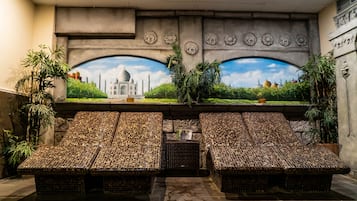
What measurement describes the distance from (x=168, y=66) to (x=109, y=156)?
2.27 m

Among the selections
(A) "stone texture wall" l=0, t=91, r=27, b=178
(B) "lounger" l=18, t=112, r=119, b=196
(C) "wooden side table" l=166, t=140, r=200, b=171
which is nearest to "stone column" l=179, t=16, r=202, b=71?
(C) "wooden side table" l=166, t=140, r=200, b=171

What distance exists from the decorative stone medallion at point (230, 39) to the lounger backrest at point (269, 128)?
1495 mm

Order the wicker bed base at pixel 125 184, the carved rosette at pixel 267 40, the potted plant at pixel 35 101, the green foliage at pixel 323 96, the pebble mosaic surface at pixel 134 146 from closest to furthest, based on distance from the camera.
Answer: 1. the pebble mosaic surface at pixel 134 146
2. the wicker bed base at pixel 125 184
3. the potted plant at pixel 35 101
4. the green foliage at pixel 323 96
5. the carved rosette at pixel 267 40

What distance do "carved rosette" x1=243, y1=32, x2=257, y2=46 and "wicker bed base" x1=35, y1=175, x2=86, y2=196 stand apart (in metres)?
3.98

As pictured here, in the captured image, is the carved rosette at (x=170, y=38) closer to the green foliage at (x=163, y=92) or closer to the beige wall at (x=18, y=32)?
the green foliage at (x=163, y=92)

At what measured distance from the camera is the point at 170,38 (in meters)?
5.19

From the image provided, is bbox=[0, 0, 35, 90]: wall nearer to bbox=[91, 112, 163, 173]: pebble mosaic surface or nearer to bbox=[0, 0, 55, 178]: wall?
bbox=[0, 0, 55, 178]: wall

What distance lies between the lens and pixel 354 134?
402 centimetres

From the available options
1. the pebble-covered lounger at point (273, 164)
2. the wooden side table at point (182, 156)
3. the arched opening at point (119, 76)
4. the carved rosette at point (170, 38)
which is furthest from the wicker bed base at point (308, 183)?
the carved rosette at point (170, 38)

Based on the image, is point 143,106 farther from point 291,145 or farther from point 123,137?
point 291,145

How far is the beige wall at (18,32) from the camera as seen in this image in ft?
13.4

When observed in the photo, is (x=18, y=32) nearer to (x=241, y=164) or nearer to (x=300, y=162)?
(x=241, y=164)

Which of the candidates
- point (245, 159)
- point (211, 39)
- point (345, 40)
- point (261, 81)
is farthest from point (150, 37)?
point (345, 40)

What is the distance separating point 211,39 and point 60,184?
376 cm
